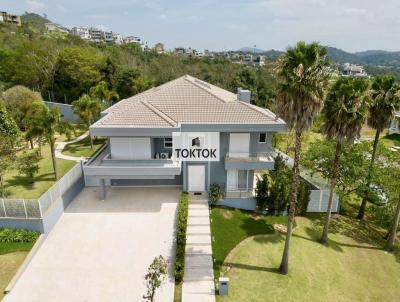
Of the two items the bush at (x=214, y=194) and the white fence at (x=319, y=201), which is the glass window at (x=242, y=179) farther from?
the white fence at (x=319, y=201)

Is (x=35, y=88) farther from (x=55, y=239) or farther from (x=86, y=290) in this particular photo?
(x=86, y=290)

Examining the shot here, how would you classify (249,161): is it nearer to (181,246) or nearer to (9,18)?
(181,246)

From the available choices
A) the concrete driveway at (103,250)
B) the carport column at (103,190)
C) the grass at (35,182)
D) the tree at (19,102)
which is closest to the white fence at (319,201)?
the concrete driveway at (103,250)

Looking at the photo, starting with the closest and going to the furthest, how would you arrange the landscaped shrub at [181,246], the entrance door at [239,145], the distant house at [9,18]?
the landscaped shrub at [181,246]
the entrance door at [239,145]
the distant house at [9,18]

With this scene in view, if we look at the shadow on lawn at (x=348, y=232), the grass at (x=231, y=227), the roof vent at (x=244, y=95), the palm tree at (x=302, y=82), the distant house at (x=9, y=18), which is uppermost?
the distant house at (x=9, y=18)

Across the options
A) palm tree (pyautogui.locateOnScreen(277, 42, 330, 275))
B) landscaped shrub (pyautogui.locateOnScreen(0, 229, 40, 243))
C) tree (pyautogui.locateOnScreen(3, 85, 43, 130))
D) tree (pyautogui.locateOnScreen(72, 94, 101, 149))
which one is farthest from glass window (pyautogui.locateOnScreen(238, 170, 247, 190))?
tree (pyautogui.locateOnScreen(3, 85, 43, 130))

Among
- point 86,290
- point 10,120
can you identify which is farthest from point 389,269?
point 10,120

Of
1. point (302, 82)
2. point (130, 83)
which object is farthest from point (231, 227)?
point (130, 83)
